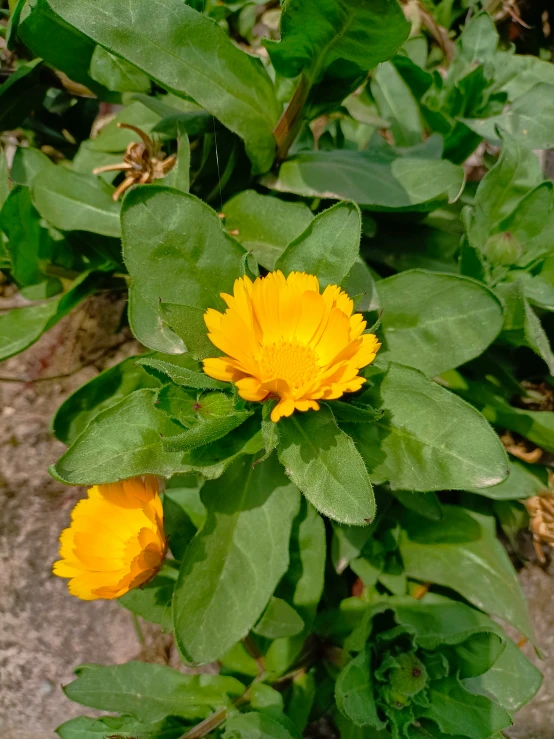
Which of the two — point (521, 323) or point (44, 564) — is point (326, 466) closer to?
point (521, 323)

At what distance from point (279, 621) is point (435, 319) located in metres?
0.67

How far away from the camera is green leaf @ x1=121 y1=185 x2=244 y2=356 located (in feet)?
3.34

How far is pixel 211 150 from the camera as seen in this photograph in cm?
133

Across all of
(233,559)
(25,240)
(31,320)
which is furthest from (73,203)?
(233,559)

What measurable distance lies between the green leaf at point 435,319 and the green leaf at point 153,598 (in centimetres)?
64

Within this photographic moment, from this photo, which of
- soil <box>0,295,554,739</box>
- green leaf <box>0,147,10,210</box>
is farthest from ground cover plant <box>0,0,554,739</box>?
soil <box>0,295,554,739</box>

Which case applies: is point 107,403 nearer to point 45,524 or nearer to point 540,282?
point 45,524

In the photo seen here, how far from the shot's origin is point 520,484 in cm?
142

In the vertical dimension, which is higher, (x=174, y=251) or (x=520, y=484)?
(x=174, y=251)

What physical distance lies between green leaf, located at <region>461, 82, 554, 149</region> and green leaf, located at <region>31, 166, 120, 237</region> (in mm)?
881

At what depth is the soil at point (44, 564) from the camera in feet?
5.30

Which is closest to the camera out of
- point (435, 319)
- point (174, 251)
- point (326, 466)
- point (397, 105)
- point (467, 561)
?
point (326, 466)

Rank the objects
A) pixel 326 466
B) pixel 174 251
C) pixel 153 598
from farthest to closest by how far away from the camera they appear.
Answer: pixel 153 598, pixel 174 251, pixel 326 466

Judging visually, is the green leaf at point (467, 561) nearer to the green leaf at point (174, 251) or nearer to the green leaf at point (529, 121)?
the green leaf at point (174, 251)
